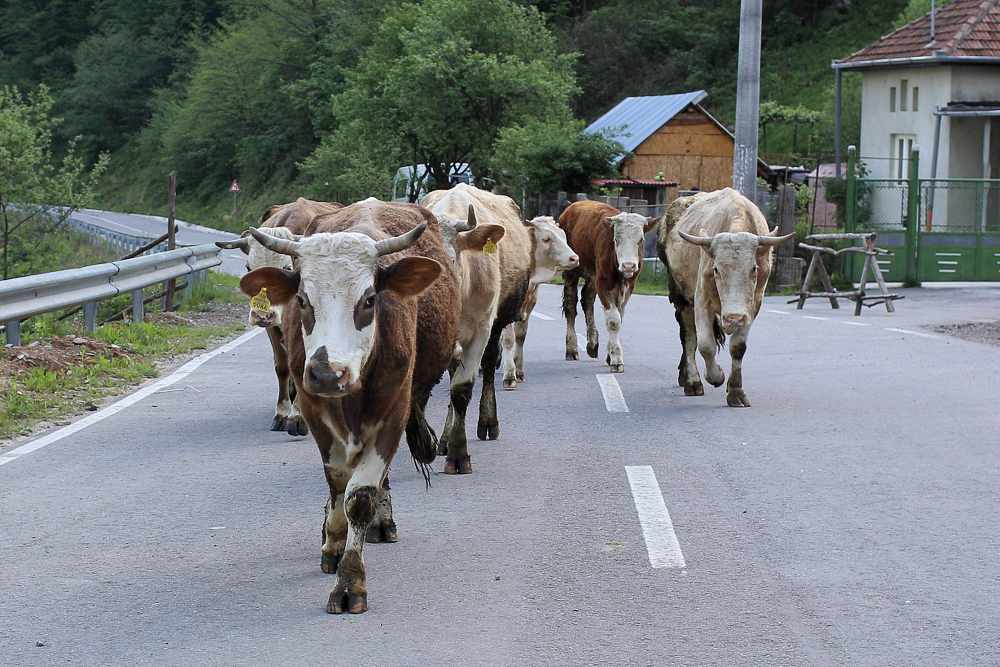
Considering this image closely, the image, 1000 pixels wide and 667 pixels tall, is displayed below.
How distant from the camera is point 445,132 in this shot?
44.4 meters

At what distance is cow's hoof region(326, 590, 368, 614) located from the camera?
4.98 meters

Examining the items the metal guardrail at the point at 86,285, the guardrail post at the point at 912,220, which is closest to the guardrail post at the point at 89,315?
the metal guardrail at the point at 86,285

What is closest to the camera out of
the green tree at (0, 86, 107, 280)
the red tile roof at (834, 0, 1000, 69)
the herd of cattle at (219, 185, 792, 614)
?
the herd of cattle at (219, 185, 792, 614)

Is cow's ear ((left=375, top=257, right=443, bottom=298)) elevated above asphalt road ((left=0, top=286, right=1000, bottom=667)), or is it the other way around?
cow's ear ((left=375, top=257, right=443, bottom=298))

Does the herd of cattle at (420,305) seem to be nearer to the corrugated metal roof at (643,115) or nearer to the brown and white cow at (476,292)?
the brown and white cow at (476,292)

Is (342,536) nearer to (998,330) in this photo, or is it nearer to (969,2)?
(998,330)

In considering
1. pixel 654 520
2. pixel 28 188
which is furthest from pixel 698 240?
pixel 28 188

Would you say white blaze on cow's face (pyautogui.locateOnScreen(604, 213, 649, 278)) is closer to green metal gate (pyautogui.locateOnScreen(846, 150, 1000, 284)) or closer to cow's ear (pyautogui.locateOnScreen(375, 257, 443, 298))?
cow's ear (pyautogui.locateOnScreen(375, 257, 443, 298))

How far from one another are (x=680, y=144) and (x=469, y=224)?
38039 millimetres

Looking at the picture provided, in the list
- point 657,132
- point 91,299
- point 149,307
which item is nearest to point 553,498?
point 91,299

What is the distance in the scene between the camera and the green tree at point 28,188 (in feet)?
73.2

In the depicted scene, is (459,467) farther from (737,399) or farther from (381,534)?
(737,399)

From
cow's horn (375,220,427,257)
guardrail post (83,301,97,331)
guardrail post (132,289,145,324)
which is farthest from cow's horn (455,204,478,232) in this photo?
guardrail post (132,289,145,324)

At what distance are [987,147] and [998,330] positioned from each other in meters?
19.9
